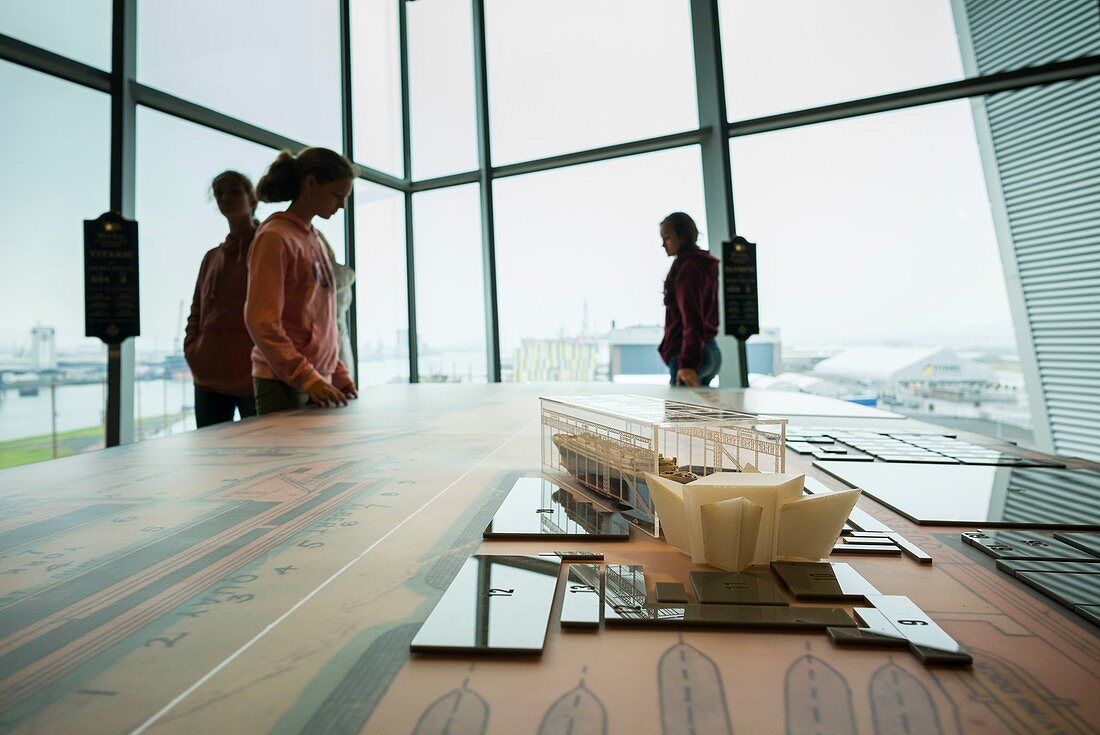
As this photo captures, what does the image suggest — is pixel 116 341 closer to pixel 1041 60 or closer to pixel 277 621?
pixel 277 621

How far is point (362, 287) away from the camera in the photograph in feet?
13.4

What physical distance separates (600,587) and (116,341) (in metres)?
2.78

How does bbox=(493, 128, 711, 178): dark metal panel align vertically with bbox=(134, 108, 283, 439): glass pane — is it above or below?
above

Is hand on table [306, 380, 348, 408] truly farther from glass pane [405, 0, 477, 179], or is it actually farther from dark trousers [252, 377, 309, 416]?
glass pane [405, 0, 477, 179]

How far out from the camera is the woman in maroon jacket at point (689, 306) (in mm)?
2498

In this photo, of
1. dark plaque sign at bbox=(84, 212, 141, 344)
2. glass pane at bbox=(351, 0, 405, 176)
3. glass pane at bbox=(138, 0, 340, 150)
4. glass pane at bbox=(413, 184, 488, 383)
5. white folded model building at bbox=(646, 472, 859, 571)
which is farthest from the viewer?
glass pane at bbox=(413, 184, 488, 383)

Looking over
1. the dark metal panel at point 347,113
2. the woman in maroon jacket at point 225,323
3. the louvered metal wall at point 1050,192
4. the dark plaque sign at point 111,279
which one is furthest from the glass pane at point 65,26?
the louvered metal wall at point 1050,192

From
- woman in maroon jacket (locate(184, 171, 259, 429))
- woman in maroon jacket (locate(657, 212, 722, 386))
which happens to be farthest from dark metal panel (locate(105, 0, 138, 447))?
woman in maroon jacket (locate(657, 212, 722, 386))

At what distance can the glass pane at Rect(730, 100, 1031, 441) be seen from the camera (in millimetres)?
3344

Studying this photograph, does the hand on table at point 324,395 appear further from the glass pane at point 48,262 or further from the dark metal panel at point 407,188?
the dark metal panel at point 407,188

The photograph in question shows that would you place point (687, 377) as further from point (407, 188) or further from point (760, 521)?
point (407, 188)

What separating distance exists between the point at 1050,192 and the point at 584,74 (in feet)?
9.46

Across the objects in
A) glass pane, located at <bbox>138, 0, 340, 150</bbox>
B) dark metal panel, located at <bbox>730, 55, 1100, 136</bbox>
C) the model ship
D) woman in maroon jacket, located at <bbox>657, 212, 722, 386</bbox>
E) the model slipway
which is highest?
glass pane, located at <bbox>138, 0, 340, 150</bbox>

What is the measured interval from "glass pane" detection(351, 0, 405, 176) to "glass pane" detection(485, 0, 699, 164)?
2.58ft
